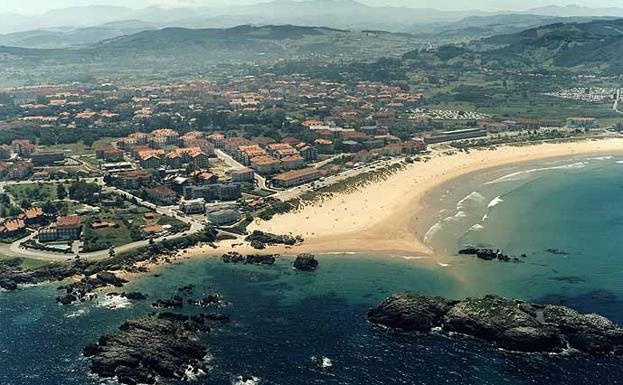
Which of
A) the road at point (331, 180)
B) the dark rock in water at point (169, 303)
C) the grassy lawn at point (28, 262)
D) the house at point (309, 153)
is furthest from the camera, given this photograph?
the house at point (309, 153)

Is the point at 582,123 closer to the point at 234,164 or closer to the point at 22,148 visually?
the point at 234,164

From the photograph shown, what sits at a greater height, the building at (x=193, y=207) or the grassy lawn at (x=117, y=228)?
the building at (x=193, y=207)

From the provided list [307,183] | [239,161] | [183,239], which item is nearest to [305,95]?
[239,161]

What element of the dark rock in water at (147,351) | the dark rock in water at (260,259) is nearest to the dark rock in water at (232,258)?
the dark rock in water at (260,259)

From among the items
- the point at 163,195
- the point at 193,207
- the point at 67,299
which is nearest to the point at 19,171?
the point at 163,195

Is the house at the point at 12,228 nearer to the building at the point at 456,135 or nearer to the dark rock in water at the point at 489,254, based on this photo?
the dark rock in water at the point at 489,254

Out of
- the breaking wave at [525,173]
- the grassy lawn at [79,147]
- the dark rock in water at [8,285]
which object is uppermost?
the grassy lawn at [79,147]

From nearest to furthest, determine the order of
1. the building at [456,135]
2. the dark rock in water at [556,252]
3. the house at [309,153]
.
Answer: the dark rock in water at [556,252] < the house at [309,153] < the building at [456,135]
